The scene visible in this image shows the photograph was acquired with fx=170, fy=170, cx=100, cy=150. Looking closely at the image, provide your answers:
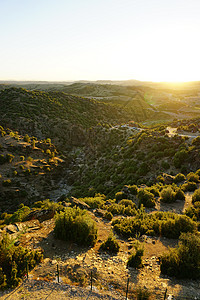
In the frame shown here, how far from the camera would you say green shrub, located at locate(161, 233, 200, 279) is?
693 cm

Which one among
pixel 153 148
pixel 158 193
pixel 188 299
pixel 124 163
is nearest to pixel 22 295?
pixel 188 299

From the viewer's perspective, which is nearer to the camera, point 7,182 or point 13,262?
point 13,262

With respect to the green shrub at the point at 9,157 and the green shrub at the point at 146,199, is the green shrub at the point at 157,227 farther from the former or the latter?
the green shrub at the point at 9,157

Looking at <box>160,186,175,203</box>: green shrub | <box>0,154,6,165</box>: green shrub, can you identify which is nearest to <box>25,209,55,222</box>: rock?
<box>160,186,175,203</box>: green shrub

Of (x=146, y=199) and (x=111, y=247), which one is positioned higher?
(x=111, y=247)

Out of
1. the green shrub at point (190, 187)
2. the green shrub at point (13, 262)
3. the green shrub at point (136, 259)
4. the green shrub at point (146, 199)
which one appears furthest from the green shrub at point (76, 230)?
the green shrub at point (190, 187)

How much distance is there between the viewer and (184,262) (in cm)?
703

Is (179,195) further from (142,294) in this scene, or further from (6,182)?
(6,182)

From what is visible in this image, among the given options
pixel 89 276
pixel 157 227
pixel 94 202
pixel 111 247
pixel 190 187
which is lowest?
pixel 94 202

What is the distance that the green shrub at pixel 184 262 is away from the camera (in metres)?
6.93

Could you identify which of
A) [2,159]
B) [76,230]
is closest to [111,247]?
[76,230]

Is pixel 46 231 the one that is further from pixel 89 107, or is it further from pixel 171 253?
pixel 89 107

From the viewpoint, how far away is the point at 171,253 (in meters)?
7.55

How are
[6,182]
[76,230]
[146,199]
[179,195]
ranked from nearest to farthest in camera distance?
[76,230]
[146,199]
[179,195]
[6,182]
